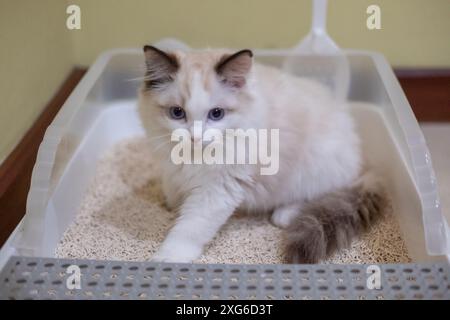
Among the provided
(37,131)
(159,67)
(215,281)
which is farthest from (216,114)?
(37,131)

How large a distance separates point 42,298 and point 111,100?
119 centimetres

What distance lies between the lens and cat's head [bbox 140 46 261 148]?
1.26 metres

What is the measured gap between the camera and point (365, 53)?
193cm

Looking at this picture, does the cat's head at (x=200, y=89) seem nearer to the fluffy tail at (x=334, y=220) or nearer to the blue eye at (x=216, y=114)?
the blue eye at (x=216, y=114)

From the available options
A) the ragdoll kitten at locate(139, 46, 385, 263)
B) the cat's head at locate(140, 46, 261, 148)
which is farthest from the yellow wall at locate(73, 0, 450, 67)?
the cat's head at locate(140, 46, 261, 148)

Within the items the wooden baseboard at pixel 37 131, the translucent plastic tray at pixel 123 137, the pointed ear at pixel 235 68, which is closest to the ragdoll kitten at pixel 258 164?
the pointed ear at pixel 235 68

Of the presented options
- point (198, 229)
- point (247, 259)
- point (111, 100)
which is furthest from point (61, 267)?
point (111, 100)

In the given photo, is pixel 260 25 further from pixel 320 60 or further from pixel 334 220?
pixel 334 220

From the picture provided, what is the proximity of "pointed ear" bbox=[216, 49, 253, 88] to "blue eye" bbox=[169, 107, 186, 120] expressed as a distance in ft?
0.45

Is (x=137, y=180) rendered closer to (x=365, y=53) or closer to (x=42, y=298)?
(x=42, y=298)

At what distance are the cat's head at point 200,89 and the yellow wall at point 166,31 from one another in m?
0.50

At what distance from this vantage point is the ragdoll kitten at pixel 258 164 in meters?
1.29

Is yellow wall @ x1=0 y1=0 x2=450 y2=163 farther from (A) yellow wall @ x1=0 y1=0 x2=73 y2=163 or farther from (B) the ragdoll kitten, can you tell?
(B) the ragdoll kitten

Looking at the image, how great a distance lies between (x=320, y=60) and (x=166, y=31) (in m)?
0.65
